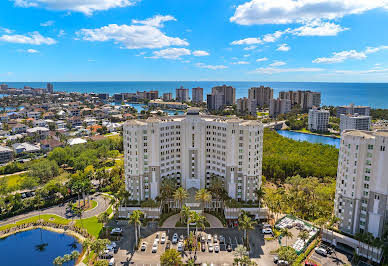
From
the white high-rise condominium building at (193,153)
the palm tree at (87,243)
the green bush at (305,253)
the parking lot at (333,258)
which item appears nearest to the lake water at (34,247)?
the palm tree at (87,243)

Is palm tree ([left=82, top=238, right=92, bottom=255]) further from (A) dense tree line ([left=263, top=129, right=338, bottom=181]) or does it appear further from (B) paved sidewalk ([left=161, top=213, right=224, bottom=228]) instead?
(A) dense tree line ([left=263, top=129, right=338, bottom=181])

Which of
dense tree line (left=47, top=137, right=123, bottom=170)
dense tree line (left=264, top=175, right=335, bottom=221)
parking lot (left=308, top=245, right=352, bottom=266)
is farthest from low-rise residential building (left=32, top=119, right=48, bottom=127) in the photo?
parking lot (left=308, top=245, right=352, bottom=266)

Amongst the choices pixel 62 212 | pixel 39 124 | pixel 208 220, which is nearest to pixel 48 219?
pixel 62 212

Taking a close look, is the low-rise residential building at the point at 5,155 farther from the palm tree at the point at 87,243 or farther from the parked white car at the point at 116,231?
the palm tree at the point at 87,243

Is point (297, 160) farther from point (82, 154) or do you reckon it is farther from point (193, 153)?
point (82, 154)

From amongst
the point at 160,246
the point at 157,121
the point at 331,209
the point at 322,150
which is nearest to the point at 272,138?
the point at 322,150
